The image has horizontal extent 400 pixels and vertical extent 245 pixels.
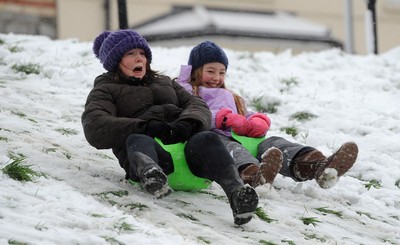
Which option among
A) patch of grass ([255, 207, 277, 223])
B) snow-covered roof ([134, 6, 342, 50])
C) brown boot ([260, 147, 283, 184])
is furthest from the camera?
snow-covered roof ([134, 6, 342, 50])

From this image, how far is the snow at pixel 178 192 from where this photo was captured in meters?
4.03

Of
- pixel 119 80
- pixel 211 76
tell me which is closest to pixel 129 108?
pixel 119 80

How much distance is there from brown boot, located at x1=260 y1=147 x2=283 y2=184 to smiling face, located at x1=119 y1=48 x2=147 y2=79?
908 millimetres

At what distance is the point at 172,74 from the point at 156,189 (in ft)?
12.6

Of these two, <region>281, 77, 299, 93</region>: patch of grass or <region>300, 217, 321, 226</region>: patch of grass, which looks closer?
<region>300, 217, 321, 226</region>: patch of grass

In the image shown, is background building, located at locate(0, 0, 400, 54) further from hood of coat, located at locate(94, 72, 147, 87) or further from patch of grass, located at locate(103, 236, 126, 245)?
patch of grass, located at locate(103, 236, 126, 245)

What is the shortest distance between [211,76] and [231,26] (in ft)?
44.7

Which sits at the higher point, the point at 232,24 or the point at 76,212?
the point at 232,24

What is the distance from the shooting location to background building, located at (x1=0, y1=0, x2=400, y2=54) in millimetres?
18203

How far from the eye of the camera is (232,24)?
19.6 metres

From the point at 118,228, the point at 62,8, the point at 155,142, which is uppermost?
the point at 62,8

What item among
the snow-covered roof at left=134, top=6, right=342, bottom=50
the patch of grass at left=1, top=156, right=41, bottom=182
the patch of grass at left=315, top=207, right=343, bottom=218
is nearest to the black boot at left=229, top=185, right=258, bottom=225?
the patch of grass at left=315, top=207, right=343, bottom=218

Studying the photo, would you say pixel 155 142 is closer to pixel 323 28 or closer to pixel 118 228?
pixel 118 228

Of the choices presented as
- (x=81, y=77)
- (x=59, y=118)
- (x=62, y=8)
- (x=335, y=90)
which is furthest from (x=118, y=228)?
(x=62, y=8)
